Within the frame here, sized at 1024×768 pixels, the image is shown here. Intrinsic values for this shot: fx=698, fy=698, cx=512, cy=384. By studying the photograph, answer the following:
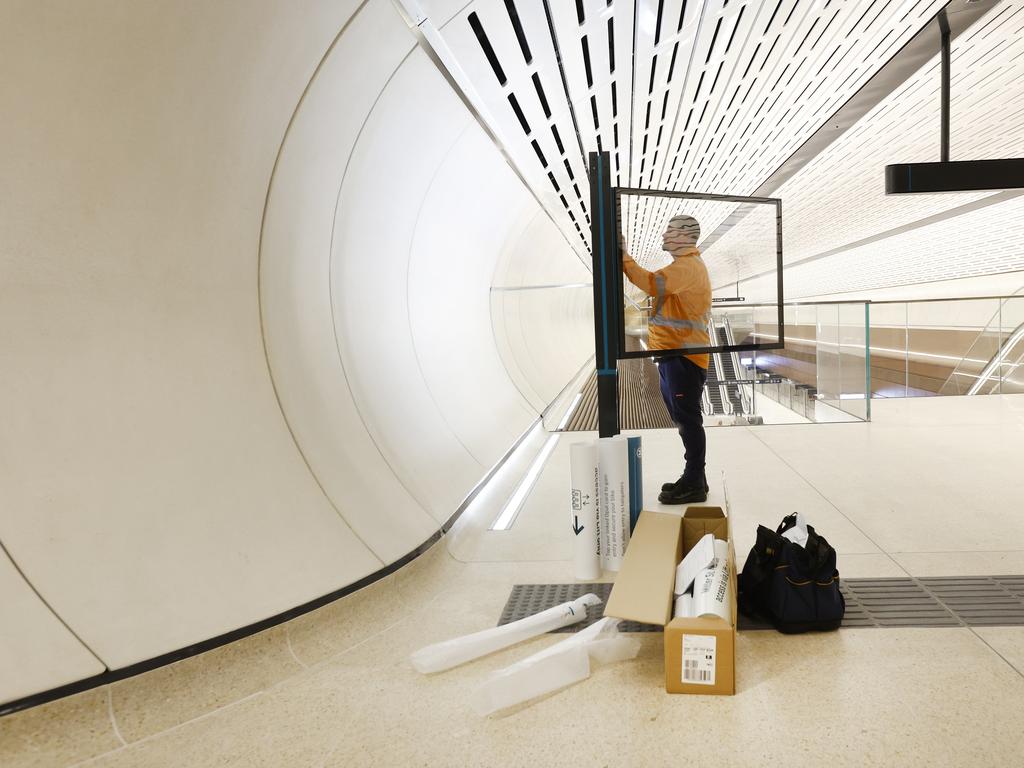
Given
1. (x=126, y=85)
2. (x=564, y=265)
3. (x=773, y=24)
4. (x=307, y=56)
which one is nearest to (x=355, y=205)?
(x=307, y=56)

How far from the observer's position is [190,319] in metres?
2.21

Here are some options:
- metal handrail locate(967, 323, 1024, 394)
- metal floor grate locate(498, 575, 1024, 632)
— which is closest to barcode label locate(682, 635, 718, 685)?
metal floor grate locate(498, 575, 1024, 632)

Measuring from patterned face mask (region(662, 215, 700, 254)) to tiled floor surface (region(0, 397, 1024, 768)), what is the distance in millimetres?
1729

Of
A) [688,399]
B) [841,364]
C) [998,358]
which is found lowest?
[998,358]

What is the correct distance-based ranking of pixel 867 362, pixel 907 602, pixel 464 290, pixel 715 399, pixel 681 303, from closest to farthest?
pixel 907 602
pixel 681 303
pixel 464 290
pixel 867 362
pixel 715 399

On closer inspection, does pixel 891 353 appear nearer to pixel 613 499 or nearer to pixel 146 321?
pixel 613 499

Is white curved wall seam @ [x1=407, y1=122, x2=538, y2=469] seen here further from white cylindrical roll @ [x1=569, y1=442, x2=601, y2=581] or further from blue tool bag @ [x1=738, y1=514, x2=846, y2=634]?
blue tool bag @ [x1=738, y1=514, x2=846, y2=634]

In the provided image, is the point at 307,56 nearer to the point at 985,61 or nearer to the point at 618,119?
the point at 618,119

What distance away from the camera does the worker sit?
3773 mm

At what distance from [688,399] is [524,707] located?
8.08 feet

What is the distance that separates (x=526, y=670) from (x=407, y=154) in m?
2.60

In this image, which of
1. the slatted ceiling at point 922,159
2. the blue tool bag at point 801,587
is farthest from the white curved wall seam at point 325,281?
the slatted ceiling at point 922,159

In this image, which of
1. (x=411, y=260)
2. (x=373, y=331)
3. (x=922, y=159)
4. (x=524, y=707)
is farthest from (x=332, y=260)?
(x=922, y=159)

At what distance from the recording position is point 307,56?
2.47 metres
